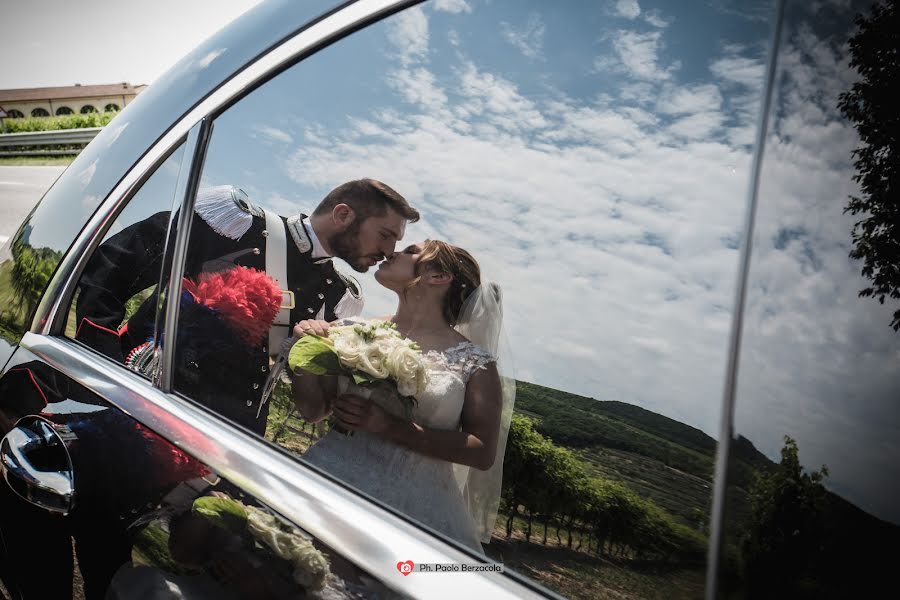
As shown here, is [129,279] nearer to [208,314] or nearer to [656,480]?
[208,314]

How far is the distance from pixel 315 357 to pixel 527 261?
0.42m

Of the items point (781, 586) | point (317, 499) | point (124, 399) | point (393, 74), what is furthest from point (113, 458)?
point (781, 586)

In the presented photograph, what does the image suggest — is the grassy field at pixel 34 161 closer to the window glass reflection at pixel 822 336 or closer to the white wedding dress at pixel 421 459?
the white wedding dress at pixel 421 459

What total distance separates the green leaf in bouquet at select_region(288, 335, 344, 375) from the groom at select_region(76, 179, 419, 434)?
0.13 ft

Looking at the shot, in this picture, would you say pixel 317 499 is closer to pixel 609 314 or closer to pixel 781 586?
pixel 609 314

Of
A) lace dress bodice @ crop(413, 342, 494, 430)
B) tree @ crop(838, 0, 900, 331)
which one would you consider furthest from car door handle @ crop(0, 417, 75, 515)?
tree @ crop(838, 0, 900, 331)

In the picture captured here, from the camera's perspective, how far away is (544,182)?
90 centimetres

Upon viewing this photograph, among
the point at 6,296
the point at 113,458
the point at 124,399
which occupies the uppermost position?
the point at 6,296

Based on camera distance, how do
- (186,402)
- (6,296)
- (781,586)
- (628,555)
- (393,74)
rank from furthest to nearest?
(6,296) < (186,402) < (393,74) < (628,555) < (781,586)

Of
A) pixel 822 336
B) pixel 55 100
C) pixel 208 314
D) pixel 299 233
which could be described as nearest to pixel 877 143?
pixel 822 336

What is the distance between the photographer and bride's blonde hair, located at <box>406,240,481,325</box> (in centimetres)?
95

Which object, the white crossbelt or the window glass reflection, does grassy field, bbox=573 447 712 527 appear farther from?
the white crossbelt

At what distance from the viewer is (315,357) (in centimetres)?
110

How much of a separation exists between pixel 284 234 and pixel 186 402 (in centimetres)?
38
